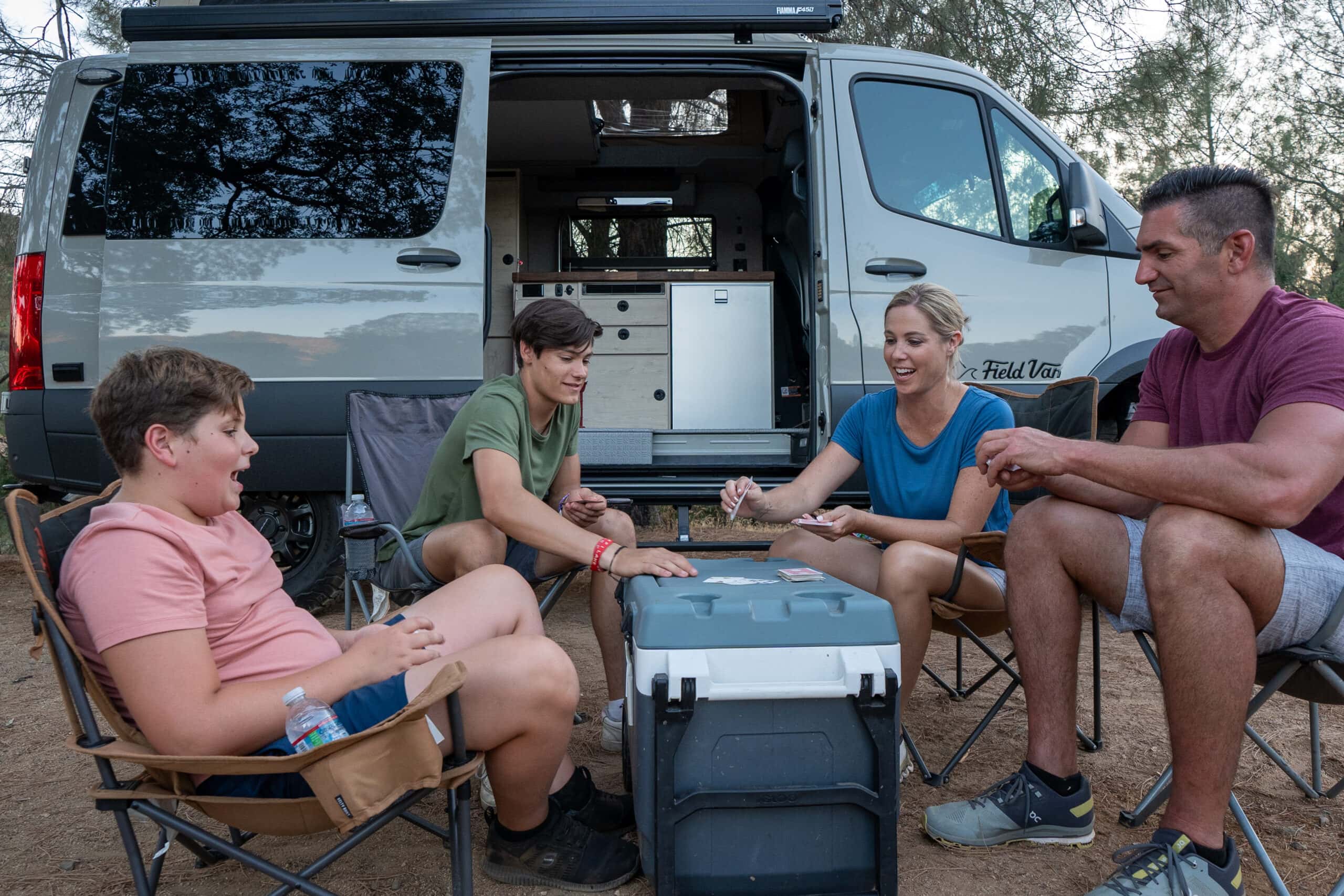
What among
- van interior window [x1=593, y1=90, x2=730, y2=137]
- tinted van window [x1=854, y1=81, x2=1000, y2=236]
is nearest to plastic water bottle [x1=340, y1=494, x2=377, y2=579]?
tinted van window [x1=854, y1=81, x2=1000, y2=236]

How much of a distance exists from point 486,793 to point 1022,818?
38.1 inches

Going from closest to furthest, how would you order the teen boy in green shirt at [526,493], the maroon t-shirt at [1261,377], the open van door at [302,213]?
the maroon t-shirt at [1261,377]
the teen boy in green shirt at [526,493]
the open van door at [302,213]

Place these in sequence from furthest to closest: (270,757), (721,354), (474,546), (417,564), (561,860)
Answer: (721,354) < (417,564) < (474,546) < (561,860) < (270,757)

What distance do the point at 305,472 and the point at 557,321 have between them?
52.8 inches

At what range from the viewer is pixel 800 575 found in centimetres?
175

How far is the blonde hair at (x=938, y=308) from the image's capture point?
2232 mm

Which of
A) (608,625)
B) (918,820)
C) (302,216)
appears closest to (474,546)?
(608,625)

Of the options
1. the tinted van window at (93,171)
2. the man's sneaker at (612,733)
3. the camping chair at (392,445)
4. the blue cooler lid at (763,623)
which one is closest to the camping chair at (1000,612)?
the blue cooler lid at (763,623)

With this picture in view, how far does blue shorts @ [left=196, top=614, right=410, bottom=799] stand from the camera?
1.31 metres

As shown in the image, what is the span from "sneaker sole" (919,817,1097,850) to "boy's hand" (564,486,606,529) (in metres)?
0.99

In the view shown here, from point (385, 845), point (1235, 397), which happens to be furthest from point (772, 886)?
point (1235, 397)

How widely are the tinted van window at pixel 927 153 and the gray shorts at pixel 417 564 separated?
1.76m

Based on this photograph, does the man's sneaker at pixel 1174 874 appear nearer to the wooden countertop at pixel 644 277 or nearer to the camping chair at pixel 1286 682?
the camping chair at pixel 1286 682

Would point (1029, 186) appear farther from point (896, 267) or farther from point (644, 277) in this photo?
point (644, 277)
